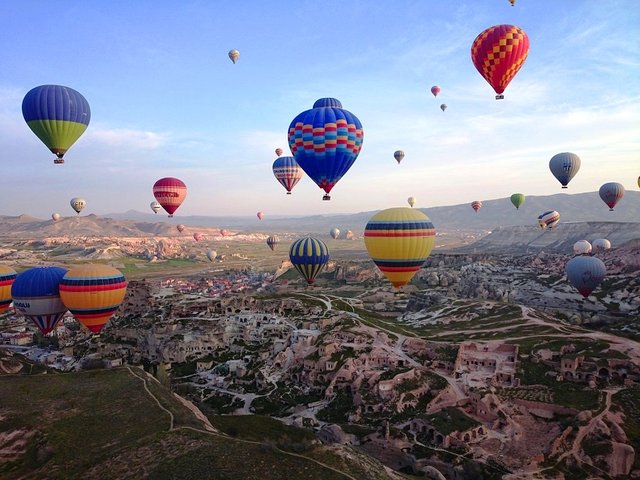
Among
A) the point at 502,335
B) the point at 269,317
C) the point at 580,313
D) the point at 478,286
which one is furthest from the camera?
the point at 478,286

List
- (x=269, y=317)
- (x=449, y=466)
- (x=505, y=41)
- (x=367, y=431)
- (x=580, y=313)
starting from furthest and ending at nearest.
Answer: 1. (x=580, y=313)
2. (x=269, y=317)
3. (x=505, y=41)
4. (x=367, y=431)
5. (x=449, y=466)

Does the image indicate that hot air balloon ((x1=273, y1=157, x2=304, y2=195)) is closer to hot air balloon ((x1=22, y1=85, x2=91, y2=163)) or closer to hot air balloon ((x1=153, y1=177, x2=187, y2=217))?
hot air balloon ((x1=153, y1=177, x2=187, y2=217))

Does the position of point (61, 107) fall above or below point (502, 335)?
above

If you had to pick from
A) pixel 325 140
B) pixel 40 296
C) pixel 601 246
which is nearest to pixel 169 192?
pixel 40 296

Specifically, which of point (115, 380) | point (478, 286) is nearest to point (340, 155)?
point (115, 380)

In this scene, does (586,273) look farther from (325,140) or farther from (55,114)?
(55,114)

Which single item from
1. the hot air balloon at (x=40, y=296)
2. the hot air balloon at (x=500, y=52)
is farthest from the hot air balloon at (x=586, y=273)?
the hot air balloon at (x=40, y=296)

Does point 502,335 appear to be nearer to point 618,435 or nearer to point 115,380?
point 618,435
